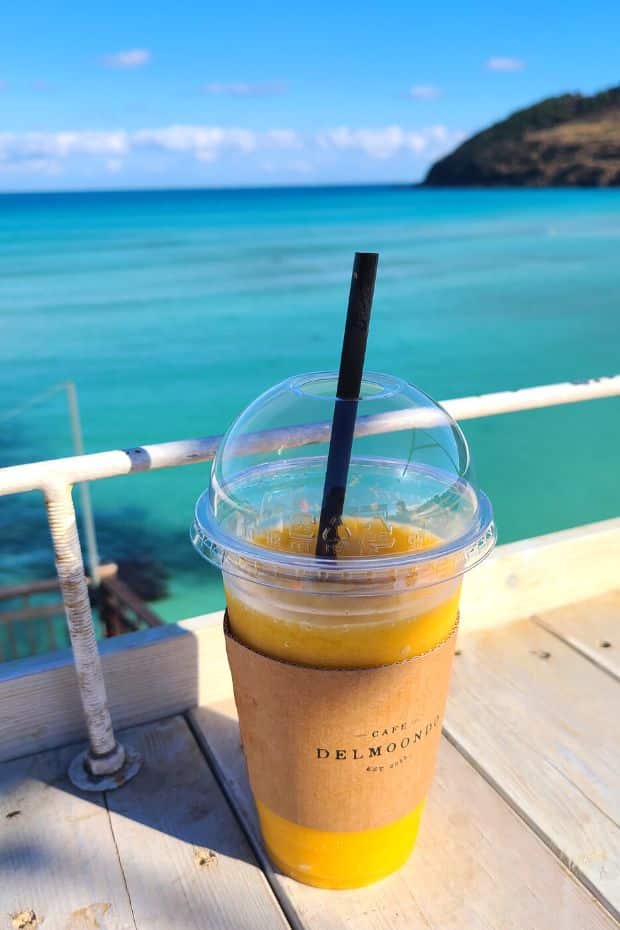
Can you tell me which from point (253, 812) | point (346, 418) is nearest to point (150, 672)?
point (253, 812)

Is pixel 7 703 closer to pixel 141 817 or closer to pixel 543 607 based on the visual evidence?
pixel 141 817

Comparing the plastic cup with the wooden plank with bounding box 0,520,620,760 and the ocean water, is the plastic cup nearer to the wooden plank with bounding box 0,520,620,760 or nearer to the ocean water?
the wooden plank with bounding box 0,520,620,760

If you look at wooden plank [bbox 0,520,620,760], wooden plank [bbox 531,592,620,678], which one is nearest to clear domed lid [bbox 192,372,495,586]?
wooden plank [bbox 0,520,620,760]

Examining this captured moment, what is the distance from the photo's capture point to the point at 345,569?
103 centimetres

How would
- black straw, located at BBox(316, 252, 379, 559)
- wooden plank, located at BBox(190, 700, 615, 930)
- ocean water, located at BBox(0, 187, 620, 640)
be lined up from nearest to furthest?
black straw, located at BBox(316, 252, 379, 559), wooden plank, located at BBox(190, 700, 615, 930), ocean water, located at BBox(0, 187, 620, 640)

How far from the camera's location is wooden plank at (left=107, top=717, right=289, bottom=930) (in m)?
1.29

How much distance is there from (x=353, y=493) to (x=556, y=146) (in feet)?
275

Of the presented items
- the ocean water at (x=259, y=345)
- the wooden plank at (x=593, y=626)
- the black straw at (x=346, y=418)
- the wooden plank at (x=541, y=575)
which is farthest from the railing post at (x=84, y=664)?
the ocean water at (x=259, y=345)

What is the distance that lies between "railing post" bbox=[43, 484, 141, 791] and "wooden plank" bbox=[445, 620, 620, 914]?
2.45 ft

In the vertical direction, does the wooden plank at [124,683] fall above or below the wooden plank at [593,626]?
above

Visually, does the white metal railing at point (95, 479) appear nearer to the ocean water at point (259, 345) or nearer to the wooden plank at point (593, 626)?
the wooden plank at point (593, 626)

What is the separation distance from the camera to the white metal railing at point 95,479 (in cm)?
135

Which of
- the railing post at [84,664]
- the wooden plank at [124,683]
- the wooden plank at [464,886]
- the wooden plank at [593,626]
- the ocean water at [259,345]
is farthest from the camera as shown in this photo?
the ocean water at [259,345]

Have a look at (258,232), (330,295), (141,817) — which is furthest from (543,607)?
(258,232)
